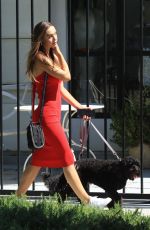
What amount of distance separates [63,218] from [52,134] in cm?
151

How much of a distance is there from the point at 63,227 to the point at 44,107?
1.82 meters

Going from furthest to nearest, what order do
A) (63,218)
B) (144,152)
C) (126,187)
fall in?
(144,152) < (126,187) < (63,218)

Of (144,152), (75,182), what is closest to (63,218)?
(75,182)

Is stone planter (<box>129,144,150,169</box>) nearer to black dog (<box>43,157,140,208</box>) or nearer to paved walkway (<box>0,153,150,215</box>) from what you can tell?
paved walkway (<box>0,153,150,215</box>)

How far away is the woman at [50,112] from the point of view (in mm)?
6469

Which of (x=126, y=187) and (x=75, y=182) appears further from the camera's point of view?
(x=126, y=187)

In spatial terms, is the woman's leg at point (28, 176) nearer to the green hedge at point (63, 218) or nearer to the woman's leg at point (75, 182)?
the woman's leg at point (75, 182)

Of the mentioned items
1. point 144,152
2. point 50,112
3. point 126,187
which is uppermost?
point 50,112

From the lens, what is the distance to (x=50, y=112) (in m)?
6.52

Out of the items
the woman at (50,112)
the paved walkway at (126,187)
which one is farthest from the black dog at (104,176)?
the paved walkway at (126,187)

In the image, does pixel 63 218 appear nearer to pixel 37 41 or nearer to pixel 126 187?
pixel 37 41

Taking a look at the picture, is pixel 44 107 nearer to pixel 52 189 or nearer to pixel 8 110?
pixel 52 189

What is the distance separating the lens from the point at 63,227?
16.0ft

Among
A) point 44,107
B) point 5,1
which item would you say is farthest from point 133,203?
point 5,1
